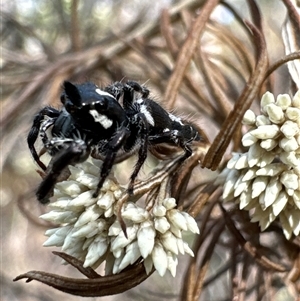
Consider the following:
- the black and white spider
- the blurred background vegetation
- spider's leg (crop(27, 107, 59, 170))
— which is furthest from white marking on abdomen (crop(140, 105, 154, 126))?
the blurred background vegetation

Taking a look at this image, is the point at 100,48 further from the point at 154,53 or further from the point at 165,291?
the point at 165,291

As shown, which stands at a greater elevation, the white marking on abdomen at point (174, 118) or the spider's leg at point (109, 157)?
the spider's leg at point (109, 157)

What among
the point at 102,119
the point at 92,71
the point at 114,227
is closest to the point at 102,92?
the point at 102,119

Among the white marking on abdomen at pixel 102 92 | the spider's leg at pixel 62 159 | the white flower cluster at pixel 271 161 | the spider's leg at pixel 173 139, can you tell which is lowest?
the white flower cluster at pixel 271 161

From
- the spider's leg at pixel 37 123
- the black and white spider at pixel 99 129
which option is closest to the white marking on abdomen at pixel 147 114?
the black and white spider at pixel 99 129

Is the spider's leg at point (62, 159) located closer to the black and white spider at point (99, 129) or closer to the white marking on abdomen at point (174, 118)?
the black and white spider at point (99, 129)

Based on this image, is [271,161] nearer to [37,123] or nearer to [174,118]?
[174,118]

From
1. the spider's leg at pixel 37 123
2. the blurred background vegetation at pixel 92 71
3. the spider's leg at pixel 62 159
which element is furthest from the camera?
the blurred background vegetation at pixel 92 71

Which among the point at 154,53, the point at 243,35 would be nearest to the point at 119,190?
the point at 154,53
